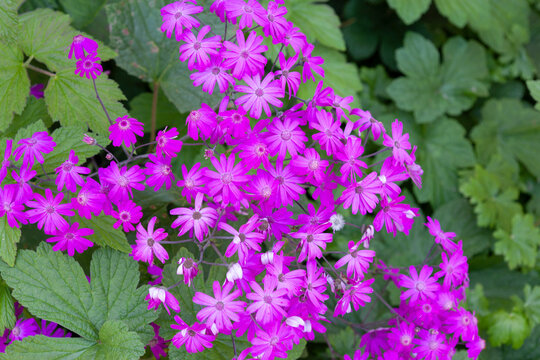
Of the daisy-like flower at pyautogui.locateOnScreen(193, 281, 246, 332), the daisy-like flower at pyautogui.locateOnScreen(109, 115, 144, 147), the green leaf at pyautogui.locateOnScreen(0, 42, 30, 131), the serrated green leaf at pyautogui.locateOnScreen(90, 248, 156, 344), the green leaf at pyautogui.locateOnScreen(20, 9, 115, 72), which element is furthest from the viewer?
the green leaf at pyautogui.locateOnScreen(20, 9, 115, 72)

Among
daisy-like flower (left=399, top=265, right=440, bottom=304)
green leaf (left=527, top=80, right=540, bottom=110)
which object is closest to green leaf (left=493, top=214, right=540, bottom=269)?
green leaf (left=527, top=80, right=540, bottom=110)

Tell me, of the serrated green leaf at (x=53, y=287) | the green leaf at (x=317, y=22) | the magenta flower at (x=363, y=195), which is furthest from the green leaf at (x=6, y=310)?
the green leaf at (x=317, y=22)

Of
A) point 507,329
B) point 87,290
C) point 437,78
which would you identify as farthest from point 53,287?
point 437,78

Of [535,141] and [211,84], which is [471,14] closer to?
[535,141]

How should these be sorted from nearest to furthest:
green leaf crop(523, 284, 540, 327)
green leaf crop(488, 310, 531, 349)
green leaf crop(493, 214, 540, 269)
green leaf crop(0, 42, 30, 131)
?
green leaf crop(0, 42, 30, 131) < green leaf crop(488, 310, 531, 349) < green leaf crop(523, 284, 540, 327) < green leaf crop(493, 214, 540, 269)

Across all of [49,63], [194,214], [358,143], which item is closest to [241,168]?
[194,214]

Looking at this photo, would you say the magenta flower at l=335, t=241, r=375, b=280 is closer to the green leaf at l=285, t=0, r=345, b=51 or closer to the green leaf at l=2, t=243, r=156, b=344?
the green leaf at l=2, t=243, r=156, b=344

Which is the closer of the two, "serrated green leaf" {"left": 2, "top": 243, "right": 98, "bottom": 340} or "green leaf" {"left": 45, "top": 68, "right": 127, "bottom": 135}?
"serrated green leaf" {"left": 2, "top": 243, "right": 98, "bottom": 340}
